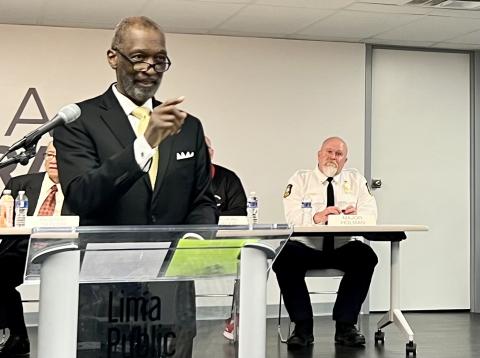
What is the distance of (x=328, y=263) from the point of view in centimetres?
582

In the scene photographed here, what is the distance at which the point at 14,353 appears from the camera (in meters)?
5.10

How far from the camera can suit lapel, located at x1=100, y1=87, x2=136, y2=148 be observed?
6.23ft

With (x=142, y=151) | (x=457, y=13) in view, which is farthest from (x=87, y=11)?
(x=142, y=151)

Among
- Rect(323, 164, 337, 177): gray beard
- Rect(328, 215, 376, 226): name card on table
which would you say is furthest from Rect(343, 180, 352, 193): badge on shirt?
Rect(328, 215, 376, 226): name card on table

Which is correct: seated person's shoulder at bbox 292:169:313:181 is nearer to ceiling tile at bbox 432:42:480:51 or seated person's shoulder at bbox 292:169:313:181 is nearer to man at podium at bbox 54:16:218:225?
ceiling tile at bbox 432:42:480:51

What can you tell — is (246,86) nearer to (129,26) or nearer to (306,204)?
(306,204)

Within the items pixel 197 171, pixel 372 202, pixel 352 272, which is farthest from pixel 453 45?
pixel 197 171

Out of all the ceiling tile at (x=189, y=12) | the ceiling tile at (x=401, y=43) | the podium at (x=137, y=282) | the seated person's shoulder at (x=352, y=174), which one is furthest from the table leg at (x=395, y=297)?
the podium at (x=137, y=282)

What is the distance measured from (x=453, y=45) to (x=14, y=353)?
16.1 ft

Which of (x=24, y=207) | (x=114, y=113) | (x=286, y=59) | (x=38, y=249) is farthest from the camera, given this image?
(x=286, y=59)

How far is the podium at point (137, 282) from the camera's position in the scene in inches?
59.1

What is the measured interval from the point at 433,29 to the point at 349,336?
9.45ft

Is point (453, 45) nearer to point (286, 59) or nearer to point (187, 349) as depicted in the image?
point (286, 59)

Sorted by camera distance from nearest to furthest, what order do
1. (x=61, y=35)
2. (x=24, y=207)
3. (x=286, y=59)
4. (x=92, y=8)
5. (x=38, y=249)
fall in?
(x=38, y=249), (x=24, y=207), (x=92, y=8), (x=61, y=35), (x=286, y=59)
